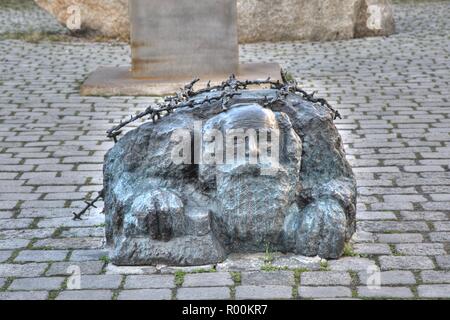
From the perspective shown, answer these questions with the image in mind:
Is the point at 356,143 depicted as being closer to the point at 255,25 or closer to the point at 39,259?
the point at 39,259

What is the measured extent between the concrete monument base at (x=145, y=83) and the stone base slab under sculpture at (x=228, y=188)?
482 cm

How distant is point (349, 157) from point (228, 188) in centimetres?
277

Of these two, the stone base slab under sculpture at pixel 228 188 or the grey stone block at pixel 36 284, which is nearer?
the grey stone block at pixel 36 284

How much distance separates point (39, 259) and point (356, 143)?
366 cm

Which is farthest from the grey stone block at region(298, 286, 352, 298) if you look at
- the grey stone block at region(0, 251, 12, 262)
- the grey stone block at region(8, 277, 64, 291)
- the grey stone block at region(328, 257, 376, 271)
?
the grey stone block at region(0, 251, 12, 262)

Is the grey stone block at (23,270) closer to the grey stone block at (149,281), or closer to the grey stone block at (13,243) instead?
the grey stone block at (13,243)

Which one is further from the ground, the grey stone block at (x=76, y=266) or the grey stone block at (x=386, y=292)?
the grey stone block at (x=386, y=292)

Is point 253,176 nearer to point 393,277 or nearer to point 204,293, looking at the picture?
point 204,293

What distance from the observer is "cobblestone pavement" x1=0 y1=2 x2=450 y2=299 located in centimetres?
485

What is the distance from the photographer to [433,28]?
14.7 m

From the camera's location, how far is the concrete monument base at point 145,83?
33.2 feet

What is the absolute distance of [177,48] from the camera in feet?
33.9

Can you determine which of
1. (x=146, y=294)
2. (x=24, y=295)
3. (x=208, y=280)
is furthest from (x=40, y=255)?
(x=208, y=280)

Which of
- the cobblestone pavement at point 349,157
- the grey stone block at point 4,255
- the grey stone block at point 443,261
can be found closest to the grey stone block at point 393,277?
the cobblestone pavement at point 349,157
